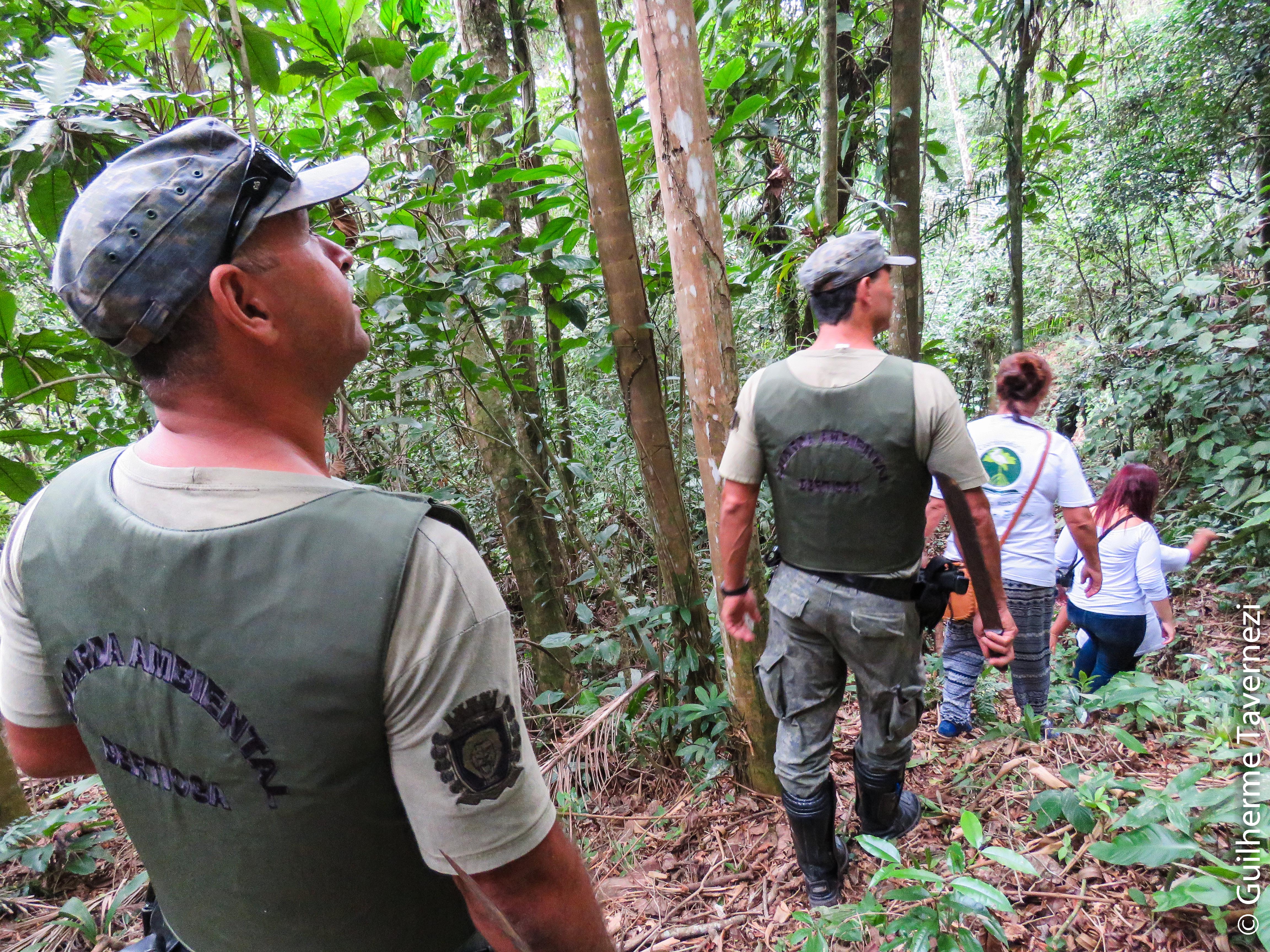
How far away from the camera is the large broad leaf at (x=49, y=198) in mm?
1668

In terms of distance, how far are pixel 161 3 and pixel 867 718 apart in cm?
315

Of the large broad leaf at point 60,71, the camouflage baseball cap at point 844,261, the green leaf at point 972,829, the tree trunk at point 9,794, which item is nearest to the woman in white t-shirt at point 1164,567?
the green leaf at point 972,829

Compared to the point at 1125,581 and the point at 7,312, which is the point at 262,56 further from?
the point at 1125,581

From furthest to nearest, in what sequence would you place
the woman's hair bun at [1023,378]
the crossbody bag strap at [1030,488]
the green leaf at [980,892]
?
the woman's hair bun at [1023,378] → the crossbody bag strap at [1030,488] → the green leaf at [980,892]

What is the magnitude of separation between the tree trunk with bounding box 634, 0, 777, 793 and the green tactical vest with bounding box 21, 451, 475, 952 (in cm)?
Answer: 173

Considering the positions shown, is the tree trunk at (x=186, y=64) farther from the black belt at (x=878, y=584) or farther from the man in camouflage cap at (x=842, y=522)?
the black belt at (x=878, y=584)

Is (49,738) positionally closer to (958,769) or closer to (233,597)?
(233,597)

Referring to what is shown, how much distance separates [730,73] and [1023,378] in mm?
1951

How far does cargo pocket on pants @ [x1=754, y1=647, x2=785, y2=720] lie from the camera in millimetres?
2312

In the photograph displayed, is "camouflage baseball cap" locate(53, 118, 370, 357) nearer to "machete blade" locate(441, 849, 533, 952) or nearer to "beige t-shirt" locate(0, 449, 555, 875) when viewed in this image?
"beige t-shirt" locate(0, 449, 555, 875)

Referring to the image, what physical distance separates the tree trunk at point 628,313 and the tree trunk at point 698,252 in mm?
219

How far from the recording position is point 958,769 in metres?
2.70

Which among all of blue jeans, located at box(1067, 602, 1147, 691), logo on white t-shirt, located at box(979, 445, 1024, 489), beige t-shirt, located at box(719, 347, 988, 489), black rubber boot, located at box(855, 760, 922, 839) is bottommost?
blue jeans, located at box(1067, 602, 1147, 691)

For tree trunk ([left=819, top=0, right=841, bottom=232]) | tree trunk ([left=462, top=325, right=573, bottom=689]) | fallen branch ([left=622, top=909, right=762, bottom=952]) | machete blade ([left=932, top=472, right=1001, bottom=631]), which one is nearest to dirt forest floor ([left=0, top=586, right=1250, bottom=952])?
fallen branch ([left=622, top=909, right=762, bottom=952])
